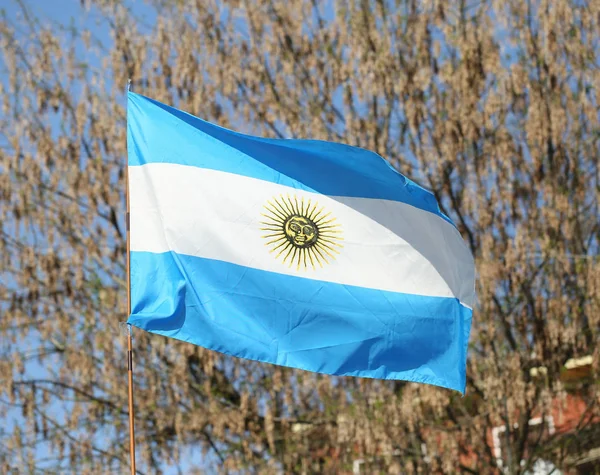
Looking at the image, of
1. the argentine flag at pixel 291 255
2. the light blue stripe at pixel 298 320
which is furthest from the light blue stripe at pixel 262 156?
the light blue stripe at pixel 298 320

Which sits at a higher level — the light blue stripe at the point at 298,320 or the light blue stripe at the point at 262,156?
the light blue stripe at the point at 262,156

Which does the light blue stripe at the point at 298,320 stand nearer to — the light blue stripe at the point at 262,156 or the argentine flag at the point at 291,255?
the argentine flag at the point at 291,255

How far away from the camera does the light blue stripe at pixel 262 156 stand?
298 inches

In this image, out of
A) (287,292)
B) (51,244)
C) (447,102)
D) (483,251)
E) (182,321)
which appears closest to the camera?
(182,321)

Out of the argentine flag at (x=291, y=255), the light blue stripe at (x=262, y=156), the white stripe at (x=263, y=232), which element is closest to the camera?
the argentine flag at (x=291, y=255)

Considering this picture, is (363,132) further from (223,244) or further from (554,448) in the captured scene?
(223,244)

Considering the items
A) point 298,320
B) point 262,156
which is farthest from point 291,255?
point 262,156

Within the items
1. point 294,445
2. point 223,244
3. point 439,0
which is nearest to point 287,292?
point 223,244

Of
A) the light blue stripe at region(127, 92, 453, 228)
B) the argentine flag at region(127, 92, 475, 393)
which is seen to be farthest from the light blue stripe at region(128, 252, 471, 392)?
the light blue stripe at region(127, 92, 453, 228)

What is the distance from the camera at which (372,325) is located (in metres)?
7.53

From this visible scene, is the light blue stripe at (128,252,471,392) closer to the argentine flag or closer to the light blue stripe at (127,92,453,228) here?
the argentine flag

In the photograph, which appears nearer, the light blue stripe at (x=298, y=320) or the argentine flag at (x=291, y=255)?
the light blue stripe at (x=298, y=320)

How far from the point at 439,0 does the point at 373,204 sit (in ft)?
21.5

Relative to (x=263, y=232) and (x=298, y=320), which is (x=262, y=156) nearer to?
(x=263, y=232)
